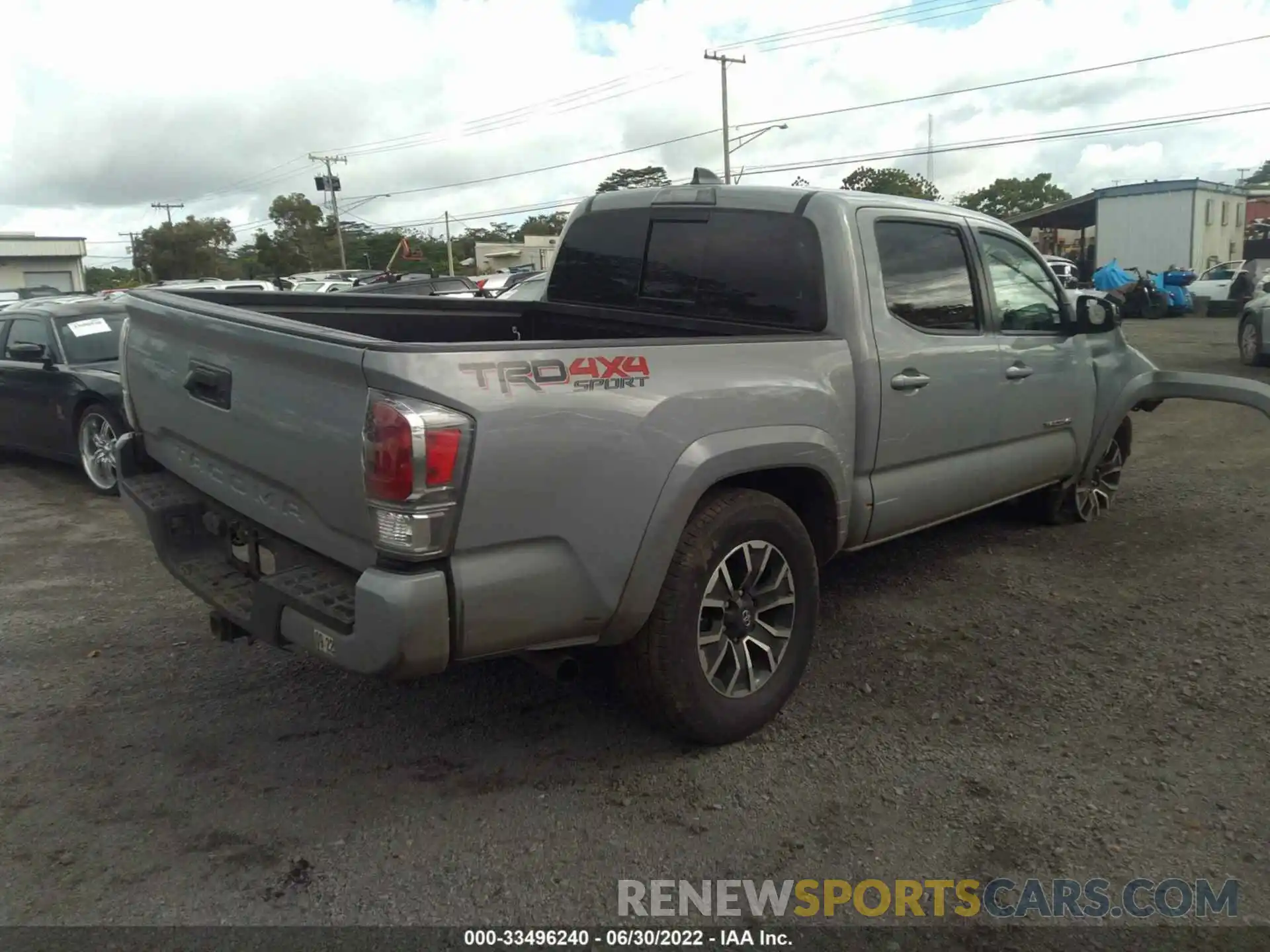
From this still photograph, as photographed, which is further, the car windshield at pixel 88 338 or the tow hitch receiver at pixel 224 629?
the car windshield at pixel 88 338

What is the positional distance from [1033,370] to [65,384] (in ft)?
23.6

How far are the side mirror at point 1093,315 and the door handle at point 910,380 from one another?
166 cm

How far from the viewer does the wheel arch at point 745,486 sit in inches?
123

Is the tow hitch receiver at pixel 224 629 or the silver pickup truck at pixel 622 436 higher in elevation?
the silver pickup truck at pixel 622 436

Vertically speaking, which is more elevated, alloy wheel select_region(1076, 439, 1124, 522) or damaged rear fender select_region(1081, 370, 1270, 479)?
damaged rear fender select_region(1081, 370, 1270, 479)

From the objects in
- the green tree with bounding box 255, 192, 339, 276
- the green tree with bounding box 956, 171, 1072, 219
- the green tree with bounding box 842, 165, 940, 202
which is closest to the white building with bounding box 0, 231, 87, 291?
the green tree with bounding box 255, 192, 339, 276

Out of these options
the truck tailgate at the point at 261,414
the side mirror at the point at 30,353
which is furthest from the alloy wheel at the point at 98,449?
the truck tailgate at the point at 261,414

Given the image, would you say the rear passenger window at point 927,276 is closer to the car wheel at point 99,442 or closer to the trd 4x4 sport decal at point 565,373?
the trd 4x4 sport decal at point 565,373

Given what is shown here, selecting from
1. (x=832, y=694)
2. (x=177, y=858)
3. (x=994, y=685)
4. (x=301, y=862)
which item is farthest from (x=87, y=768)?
(x=994, y=685)

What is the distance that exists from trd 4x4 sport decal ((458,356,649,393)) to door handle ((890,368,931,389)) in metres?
1.44

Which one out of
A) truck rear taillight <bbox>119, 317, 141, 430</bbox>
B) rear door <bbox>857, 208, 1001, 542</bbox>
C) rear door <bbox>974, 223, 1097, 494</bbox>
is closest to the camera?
truck rear taillight <bbox>119, 317, 141, 430</bbox>

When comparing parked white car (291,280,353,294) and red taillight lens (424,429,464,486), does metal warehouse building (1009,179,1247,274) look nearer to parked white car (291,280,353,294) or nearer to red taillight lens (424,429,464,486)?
parked white car (291,280,353,294)

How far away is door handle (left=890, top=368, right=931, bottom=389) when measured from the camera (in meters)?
4.12

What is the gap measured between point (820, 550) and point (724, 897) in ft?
5.36
